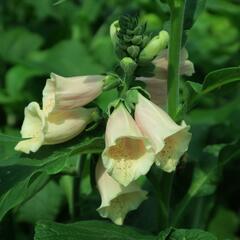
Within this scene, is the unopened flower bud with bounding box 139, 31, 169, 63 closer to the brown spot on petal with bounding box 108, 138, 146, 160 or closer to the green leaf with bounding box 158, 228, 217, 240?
the brown spot on petal with bounding box 108, 138, 146, 160

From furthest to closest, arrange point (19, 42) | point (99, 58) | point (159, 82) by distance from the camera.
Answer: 1. point (19, 42)
2. point (99, 58)
3. point (159, 82)

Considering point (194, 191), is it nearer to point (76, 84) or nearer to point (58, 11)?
point (76, 84)

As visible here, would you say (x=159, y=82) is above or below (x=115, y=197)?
above

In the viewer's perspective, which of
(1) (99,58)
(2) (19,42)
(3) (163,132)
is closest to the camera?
(3) (163,132)

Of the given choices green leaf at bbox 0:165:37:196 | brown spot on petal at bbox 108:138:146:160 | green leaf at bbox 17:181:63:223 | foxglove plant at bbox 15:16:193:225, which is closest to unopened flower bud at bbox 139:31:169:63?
foxglove plant at bbox 15:16:193:225

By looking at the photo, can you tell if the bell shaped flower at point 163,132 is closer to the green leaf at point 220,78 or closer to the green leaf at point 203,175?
the green leaf at point 220,78

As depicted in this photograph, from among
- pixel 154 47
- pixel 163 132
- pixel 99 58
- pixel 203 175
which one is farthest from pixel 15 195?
pixel 99 58

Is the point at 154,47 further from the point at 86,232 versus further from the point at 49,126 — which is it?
the point at 86,232
